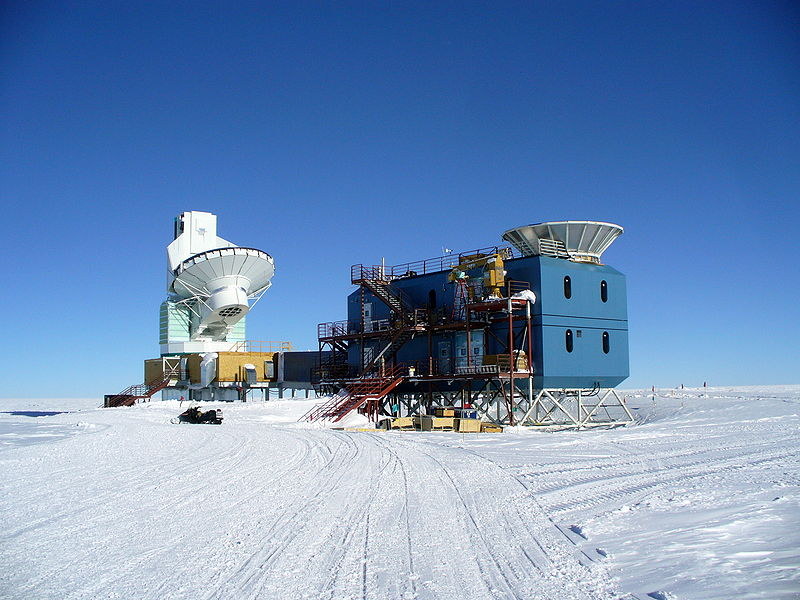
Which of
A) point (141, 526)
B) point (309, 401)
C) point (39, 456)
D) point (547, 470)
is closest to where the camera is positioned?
point (141, 526)

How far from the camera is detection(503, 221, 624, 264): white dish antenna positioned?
121ft

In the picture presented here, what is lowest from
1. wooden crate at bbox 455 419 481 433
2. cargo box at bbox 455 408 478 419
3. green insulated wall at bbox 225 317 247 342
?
wooden crate at bbox 455 419 481 433

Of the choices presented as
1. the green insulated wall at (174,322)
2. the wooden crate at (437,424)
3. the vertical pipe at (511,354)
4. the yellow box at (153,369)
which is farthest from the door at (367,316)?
the yellow box at (153,369)

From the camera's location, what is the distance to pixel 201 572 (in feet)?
25.9

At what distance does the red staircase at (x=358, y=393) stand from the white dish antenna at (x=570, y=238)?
9.61 meters

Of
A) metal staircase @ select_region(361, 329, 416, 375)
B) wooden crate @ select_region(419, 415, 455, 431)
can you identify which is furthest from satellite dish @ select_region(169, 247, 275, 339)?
wooden crate @ select_region(419, 415, 455, 431)

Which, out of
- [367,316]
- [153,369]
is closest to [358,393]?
[367,316]

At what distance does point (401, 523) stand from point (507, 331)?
25.5 m

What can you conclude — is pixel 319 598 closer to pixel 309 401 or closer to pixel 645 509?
pixel 645 509

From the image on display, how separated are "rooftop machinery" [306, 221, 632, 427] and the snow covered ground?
14224 mm

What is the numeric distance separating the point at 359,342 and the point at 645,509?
3242 cm

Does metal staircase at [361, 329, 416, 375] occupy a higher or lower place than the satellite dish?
lower

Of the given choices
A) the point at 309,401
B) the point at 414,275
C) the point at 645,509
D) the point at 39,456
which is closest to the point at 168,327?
the point at 309,401

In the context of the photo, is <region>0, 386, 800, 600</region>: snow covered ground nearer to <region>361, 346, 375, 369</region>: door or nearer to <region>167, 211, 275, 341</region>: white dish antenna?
<region>361, 346, 375, 369</region>: door
